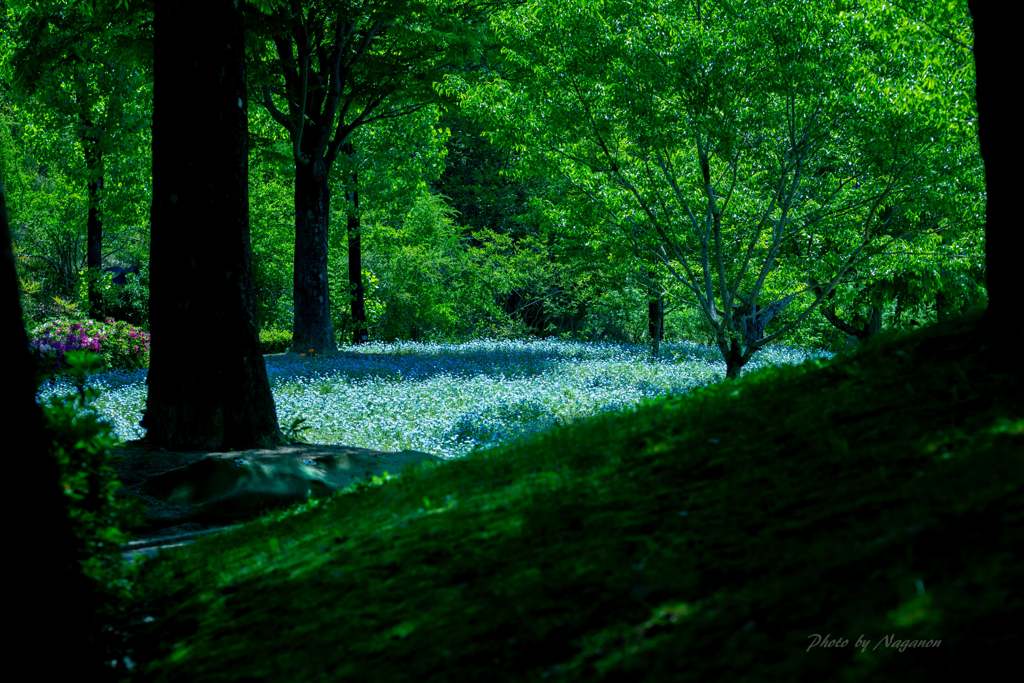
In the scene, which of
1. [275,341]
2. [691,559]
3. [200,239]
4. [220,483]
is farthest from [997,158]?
[275,341]

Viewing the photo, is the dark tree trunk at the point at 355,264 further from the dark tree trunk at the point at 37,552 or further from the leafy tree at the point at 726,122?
the dark tree trunk at the point at 37,552

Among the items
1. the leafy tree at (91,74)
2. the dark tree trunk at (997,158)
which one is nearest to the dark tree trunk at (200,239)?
the leafy tree at (91,74)

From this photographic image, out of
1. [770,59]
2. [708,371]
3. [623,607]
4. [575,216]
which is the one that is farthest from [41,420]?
[708,371]

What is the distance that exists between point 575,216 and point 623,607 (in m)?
14.9

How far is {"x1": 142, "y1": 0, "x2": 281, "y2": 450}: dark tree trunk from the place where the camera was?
33.0ft

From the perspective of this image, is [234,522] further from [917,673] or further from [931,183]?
[931,183]

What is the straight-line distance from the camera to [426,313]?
36.6 meters

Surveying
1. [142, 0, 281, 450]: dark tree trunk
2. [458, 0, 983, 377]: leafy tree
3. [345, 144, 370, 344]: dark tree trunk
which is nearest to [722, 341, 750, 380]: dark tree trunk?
[458, 0, 983, 377]: leafy tree

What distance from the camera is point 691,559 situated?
11.5ft

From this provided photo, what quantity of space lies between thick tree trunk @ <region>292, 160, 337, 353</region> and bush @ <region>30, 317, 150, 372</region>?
4.46 metres

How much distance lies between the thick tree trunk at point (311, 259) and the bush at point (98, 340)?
4.46 metres

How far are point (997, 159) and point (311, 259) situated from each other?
19.1m

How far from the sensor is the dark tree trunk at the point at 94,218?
26.6 metres

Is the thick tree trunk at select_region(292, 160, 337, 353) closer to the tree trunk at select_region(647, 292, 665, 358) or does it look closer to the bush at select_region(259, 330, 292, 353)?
the tree trunk at select_region(647, 292, 665, 358)
